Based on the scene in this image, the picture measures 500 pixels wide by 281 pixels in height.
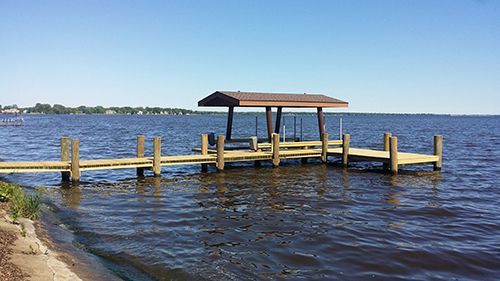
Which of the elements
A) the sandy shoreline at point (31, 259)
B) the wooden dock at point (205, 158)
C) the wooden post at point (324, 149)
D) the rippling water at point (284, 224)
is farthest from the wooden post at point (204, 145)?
the sandy shoreline at point (31, 259)

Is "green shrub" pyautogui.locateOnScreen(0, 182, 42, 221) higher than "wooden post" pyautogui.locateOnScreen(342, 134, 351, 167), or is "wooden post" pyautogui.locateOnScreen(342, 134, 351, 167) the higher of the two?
"wooden post" pyautogui.locateOnScreen(342, 134, 351, 167)

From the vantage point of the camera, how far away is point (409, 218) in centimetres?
1282

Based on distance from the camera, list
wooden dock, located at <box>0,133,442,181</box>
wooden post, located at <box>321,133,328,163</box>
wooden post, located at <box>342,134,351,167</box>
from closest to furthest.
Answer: wooden dock, located at <box>0,133,442,181</box>
wooden post, located at <box>342,134,351,167</box>
wooden post, located at <box>321,133,328,163</box>

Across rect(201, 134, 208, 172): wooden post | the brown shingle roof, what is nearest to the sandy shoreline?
rect(201, 134, 208, 172): wooden post

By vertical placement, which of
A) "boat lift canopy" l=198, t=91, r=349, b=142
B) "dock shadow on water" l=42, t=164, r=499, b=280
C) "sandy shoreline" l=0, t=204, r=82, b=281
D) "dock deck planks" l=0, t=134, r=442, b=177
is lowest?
"dock shadow on water" l=42, t=164, r=499, b=280

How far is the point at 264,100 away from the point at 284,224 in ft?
39.7

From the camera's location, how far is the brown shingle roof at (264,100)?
22750mm

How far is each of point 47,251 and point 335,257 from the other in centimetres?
577

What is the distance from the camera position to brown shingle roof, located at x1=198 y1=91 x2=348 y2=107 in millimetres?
22750

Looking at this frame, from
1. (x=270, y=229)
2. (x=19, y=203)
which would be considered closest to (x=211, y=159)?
(x=270, y=229)

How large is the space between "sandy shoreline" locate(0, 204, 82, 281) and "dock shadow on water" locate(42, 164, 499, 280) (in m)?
1.11

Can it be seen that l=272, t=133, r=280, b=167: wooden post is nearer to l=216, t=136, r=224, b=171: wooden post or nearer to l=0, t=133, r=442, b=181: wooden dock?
l=0, t=133, r=442, b=181: wooden dock

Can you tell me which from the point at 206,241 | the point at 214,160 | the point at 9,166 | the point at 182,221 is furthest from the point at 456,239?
the point at 9,166

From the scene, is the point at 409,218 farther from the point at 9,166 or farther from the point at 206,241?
the point at 9,166
